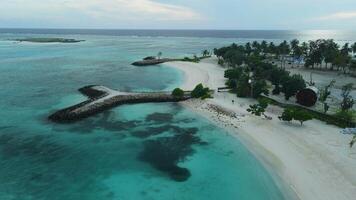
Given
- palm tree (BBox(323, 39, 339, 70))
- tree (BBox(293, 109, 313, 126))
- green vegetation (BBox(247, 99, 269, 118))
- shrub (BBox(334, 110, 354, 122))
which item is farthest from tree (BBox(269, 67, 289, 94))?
palm tree (BBox(323, 39, 339, 70))

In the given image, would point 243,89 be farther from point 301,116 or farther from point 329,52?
point 329,52

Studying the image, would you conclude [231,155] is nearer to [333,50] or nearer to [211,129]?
[211,129]

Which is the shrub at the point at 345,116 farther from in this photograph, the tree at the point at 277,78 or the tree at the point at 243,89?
the tree at the point at 243,89

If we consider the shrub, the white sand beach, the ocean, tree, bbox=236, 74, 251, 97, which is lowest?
the ocean

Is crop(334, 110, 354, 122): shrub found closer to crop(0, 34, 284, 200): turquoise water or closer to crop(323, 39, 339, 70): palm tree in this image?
crop(0, 34, 284, 200): turquoise water

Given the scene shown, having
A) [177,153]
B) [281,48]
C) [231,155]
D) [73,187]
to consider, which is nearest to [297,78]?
[231,155]

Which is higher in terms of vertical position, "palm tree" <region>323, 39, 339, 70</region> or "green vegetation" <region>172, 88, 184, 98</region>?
"palm tree" <region>323, 39, 339, 70</region>
